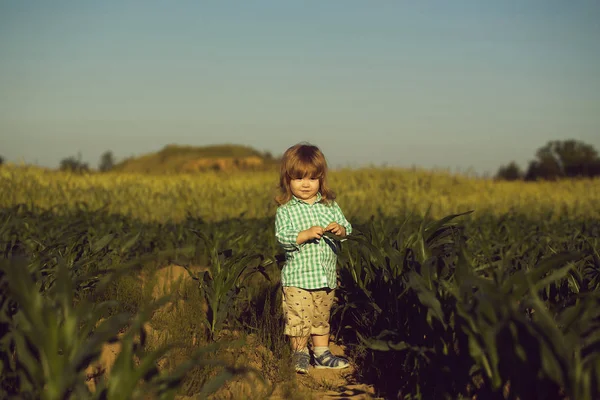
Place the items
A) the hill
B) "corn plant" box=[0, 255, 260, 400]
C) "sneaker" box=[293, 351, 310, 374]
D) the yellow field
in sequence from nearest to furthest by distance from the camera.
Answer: "corn plant" box=[0, 255, 260, 400] < "sneaker" box=[293, 351, 310, 374] < the yellow field < the hill

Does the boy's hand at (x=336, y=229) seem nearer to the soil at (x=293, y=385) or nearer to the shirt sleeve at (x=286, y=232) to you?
the shirt sleeve at (x=286, y=232)

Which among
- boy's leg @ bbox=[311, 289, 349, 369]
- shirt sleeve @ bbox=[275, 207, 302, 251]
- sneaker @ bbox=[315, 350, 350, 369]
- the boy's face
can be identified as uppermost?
the boy's face

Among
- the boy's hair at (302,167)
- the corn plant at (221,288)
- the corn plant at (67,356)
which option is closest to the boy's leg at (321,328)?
the corn plant at (221,288)

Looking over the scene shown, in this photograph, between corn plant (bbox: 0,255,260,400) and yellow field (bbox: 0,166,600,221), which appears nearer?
corn plant (bbox: 0,255,260,400)

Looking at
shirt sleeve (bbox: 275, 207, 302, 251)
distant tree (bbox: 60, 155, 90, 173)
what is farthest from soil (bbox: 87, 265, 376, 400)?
distant tree (bbox: 60, 155, 90, 173)

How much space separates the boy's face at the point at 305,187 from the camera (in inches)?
171

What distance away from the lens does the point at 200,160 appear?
30.8 meters

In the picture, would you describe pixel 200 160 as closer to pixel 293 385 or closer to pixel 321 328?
pixel 321 328

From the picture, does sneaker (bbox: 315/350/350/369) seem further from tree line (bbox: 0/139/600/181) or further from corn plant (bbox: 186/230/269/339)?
tree line (bbox: 0/139/600/181)

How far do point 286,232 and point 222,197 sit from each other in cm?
1108

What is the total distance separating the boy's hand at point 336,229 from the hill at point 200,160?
21.6 m

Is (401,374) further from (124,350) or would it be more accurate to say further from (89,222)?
(89,222)

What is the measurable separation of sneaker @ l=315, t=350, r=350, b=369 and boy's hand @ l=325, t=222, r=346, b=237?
86 cm

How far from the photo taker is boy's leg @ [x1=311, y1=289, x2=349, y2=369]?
434 cm
